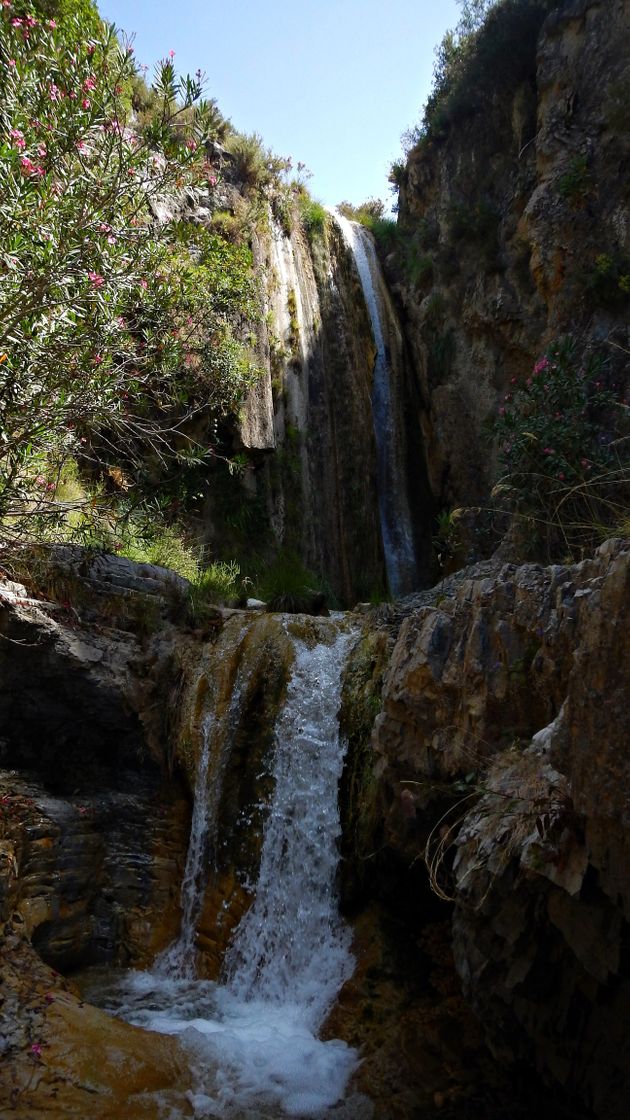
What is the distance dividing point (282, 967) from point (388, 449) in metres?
9.26

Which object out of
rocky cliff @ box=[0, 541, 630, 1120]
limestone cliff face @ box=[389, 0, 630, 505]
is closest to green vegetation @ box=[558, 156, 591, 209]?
limestone cliff face @ box=[389, 0, 630, 505]

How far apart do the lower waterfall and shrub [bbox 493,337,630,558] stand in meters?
2.30

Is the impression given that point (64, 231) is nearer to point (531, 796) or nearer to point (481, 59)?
point (531, 796)

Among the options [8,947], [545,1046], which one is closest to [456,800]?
[545,1046]

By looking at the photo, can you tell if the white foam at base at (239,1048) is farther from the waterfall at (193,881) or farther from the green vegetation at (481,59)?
the green vegetation at (481,59)

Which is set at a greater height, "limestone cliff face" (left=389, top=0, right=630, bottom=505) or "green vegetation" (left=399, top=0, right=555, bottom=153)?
"green vegetation" (left=399, top=0, right=555, bottom=153)

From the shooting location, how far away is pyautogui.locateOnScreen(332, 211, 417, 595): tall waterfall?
11750 millimetres

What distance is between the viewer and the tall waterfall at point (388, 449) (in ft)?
38.5

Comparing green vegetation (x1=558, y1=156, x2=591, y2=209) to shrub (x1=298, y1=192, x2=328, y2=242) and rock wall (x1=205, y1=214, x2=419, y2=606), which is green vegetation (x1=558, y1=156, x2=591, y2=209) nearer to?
rock wall (x1=205, y1=214, x2=419, y2=606)

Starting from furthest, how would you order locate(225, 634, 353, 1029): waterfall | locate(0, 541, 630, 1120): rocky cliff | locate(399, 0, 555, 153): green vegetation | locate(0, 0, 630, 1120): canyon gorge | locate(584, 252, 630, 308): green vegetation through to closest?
locate(399, 0, 555, 153): green vegetation, locate(584, 252, 630, 308): green vegetation, locate(225, 634, 353, 1029): waterfall, locate(0, 0, 630, 1120): canyon gorge, locate(0, 541, 630, 1120): rocky cliff

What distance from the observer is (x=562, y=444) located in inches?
259

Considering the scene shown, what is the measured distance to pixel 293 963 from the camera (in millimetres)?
4770

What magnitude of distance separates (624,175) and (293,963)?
27.9 feet

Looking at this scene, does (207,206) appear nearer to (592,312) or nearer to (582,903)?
(592,312)
